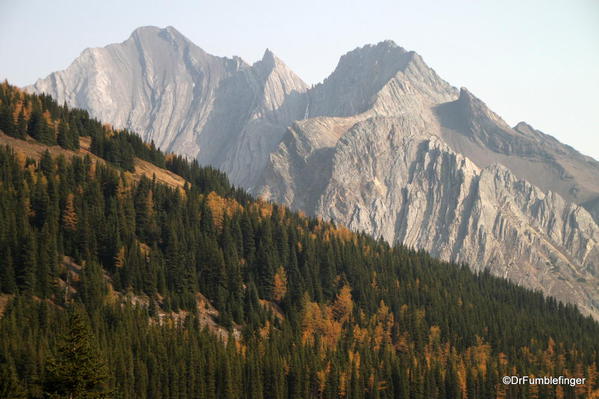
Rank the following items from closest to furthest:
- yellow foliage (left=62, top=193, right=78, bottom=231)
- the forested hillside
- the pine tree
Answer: the pine tree, the forested hillside, yellow foliage (left=62, top=193, right=78, bottom=231)

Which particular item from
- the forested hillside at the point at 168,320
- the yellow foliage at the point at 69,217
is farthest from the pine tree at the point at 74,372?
the yellow foliage at the point at 69,217

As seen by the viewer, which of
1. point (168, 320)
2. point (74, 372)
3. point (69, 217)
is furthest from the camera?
point (69, 217)

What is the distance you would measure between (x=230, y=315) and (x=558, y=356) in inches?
3251

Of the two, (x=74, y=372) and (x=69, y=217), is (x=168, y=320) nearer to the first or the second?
(x=69, y=217)

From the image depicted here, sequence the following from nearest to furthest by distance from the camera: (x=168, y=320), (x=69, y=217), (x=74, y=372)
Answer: (x=74, y=372), (x=168, y=320), (x=69, y=217)

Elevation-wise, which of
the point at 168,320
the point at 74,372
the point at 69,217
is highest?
the point at 69,217

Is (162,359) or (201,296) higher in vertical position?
(201,296)

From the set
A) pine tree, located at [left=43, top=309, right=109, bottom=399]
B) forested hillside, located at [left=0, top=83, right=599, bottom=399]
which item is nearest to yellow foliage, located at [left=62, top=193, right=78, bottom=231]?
forested hillside, located at [left=0, top=83, right=599, bottom=399]

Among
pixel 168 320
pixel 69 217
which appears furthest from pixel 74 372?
pixel 69 217

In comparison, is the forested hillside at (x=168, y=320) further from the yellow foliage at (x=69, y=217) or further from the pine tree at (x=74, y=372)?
the pine tree at (x=74, y=372)

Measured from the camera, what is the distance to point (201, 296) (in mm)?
181500

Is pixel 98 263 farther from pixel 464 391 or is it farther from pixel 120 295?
pixel 464 391

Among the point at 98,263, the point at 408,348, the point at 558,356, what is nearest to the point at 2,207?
the point at 98,263

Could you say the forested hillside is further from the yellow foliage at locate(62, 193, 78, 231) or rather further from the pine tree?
the pine tree
